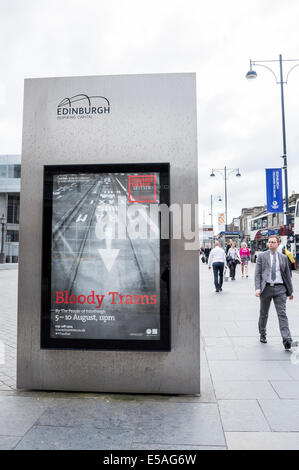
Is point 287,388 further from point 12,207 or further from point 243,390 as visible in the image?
point 12,207

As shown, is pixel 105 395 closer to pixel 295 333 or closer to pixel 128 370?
pixel 128 370

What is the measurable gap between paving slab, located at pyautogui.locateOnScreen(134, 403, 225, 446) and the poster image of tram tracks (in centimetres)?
79

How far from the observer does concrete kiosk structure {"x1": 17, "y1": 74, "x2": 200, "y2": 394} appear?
14.1 ft

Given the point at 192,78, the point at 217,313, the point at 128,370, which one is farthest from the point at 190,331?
the point at 217,313

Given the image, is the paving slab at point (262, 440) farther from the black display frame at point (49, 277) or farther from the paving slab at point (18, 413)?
the paving slab at point (18, 413)

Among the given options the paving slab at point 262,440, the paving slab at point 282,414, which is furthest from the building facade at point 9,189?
the paving slab at point 262,440

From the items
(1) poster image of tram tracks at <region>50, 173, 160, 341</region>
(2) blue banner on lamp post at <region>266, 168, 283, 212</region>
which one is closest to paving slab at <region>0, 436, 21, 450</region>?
(1) poster image of tram tracks at <region>50, 173, 160, 341</region>

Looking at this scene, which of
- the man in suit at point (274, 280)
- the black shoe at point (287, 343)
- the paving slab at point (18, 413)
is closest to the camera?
the paving slab at point (18, 413)

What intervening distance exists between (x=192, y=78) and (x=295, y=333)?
209 inches

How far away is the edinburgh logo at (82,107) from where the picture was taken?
4.47 m

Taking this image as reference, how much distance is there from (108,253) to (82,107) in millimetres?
1731

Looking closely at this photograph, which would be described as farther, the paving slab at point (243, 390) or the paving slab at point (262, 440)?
the paving slab at point (243, 390)

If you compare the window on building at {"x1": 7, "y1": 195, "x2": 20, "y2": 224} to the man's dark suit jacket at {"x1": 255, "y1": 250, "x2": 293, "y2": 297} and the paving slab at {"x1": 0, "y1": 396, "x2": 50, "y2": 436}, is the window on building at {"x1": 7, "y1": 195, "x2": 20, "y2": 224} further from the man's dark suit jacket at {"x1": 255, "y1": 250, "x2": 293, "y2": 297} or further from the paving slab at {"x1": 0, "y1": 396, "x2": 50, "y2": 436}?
the paving slab at {"x1": 0, "y1": 396, "x2": 50, "y2": 436}

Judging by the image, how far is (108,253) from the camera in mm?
4410
